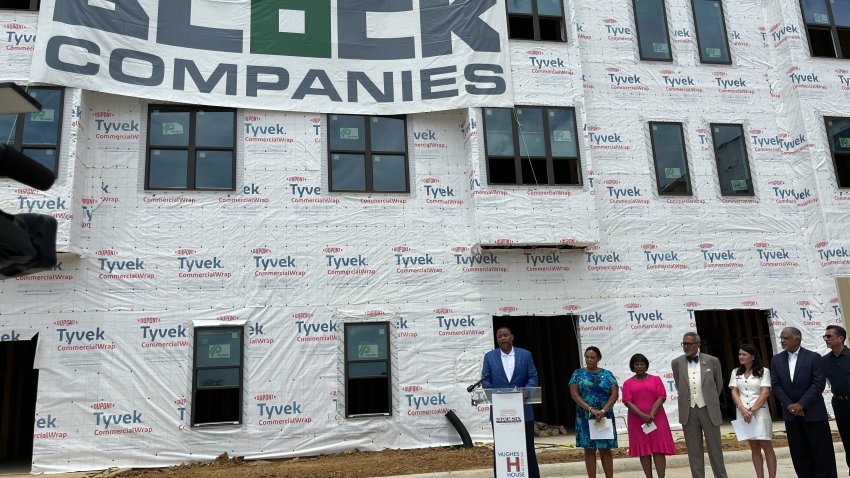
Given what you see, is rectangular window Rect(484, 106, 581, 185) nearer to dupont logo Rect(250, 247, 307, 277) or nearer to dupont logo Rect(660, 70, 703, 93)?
dupont logo Rect(660, 70, 703, 93)

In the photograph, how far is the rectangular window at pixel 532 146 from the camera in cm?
1419

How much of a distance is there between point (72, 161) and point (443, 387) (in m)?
7.99

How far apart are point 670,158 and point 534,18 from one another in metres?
4.32

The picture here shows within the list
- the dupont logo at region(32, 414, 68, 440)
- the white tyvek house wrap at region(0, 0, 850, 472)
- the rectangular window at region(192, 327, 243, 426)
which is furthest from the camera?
the rectangular window at region(192, 327, 243, 426)

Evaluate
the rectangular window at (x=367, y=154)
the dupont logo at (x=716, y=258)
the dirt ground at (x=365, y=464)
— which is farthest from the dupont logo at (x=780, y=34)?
the rectangular window at (x=367, y=154)

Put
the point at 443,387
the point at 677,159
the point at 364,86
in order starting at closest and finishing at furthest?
the point at 443,387 < the point at 364,86 < the point at 677,159

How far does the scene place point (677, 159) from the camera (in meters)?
15.2

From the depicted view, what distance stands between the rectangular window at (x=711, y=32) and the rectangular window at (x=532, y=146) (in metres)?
3.98

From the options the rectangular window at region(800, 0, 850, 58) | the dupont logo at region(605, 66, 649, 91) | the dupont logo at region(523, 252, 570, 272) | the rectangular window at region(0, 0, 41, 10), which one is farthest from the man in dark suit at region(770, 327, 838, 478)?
the rectangular window at region(0, 0, 41, 10)

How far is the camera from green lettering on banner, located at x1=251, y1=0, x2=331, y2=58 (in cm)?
1420

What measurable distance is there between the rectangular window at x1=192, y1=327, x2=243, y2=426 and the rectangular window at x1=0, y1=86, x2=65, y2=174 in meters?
4.17

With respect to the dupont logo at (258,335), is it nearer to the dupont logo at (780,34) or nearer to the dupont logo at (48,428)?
the dupont logo at (48,428)

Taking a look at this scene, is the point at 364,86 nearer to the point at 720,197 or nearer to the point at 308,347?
the point at 308,347

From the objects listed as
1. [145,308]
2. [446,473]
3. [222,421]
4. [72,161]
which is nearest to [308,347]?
[222,421]
